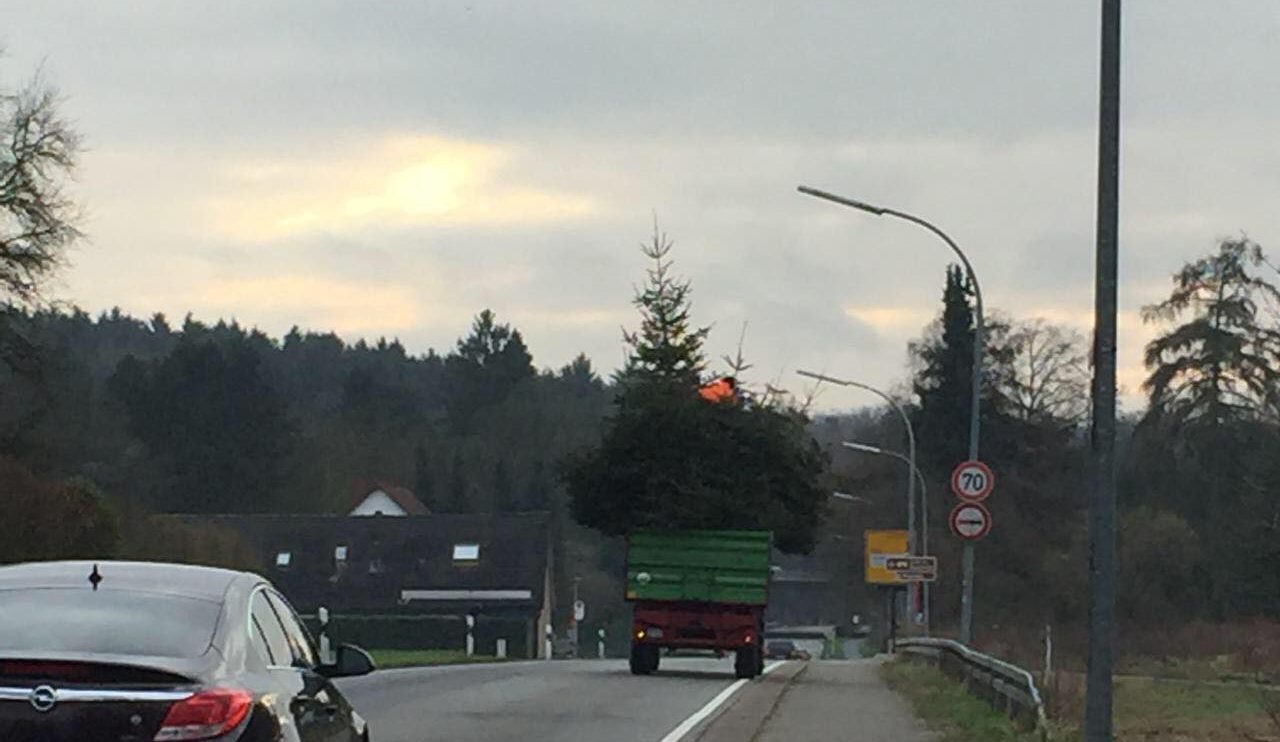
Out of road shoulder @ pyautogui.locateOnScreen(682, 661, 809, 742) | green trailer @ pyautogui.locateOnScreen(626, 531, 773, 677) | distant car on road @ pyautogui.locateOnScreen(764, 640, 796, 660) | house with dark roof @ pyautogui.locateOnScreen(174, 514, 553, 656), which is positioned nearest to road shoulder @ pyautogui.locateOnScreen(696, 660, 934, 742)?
road shoulder @ pyautogui.locateOnScreen(682, 661, 809, 742)

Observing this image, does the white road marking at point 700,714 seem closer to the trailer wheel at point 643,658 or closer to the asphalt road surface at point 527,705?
the asphalt road surface at point 527,705

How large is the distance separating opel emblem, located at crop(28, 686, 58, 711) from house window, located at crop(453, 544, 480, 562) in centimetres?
7348

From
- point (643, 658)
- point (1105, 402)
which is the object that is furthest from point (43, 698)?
point (643, 658)

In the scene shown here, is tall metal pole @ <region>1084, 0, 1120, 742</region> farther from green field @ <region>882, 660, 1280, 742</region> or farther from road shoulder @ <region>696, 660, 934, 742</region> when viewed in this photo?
road shoulder @ <region>696, 660, 934, 742</region>

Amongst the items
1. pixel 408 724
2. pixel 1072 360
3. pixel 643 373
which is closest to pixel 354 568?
pixel 1072 360

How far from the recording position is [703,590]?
3206 centimetres

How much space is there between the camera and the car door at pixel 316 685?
9.42 meters

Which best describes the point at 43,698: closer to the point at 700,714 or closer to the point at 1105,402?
the point at 1105,402

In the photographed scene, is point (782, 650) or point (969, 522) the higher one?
point (969, 522)

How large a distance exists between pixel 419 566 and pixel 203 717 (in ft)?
239

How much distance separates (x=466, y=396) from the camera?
→ 142000mm

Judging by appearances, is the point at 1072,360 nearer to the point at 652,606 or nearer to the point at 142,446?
the point at 142,446

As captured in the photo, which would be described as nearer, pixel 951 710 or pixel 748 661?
pixel 951 710

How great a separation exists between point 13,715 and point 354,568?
72143mm
